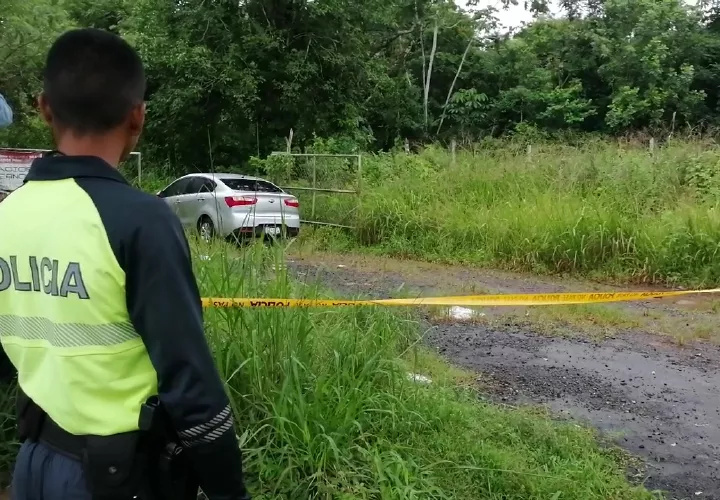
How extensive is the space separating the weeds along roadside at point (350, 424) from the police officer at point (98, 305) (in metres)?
1.58

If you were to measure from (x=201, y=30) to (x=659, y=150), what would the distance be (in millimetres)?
12636

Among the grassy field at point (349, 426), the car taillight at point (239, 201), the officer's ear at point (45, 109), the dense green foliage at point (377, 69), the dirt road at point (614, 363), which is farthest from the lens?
the dense green foliage at point (377, 69)

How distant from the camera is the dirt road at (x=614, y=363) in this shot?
4.21 metres

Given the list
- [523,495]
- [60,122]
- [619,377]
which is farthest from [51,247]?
[619,377]

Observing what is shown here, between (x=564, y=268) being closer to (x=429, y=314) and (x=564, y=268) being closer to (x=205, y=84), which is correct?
(x=429, y=314)

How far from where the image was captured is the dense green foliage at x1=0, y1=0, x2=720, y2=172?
62.5 feet

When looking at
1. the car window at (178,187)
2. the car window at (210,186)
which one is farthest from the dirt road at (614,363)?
the car window at (178,187)

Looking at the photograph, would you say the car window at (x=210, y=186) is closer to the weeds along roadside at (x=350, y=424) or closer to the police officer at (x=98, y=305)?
the weeds along roadside at (x=350, y=424)

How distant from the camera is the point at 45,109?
5.08ft

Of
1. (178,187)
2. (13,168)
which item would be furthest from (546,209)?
(13,168)

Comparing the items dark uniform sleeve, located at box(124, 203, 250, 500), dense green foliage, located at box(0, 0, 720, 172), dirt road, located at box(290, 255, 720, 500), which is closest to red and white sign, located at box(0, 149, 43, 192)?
dirt road, located at box(290, 255, 720, 500)

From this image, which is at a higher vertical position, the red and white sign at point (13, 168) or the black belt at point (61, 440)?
the red and white sign at point (13, 168)

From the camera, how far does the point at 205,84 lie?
19047 millimetres

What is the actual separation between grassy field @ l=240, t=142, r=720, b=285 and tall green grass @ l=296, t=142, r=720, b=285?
0.02m
